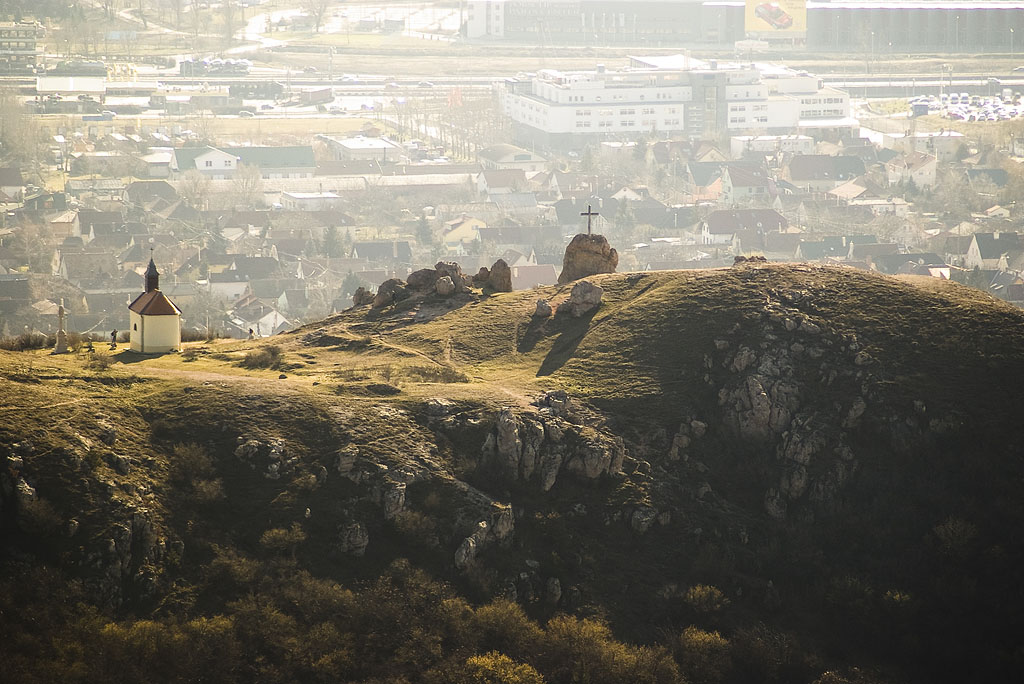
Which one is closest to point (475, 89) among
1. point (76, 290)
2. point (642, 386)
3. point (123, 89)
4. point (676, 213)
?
point (123, 89)

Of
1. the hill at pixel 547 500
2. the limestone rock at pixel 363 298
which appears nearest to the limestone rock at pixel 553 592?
the hill at pixel 547 500

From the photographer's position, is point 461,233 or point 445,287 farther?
point 461,233

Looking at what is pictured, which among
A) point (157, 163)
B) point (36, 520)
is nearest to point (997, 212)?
point (157, 163)

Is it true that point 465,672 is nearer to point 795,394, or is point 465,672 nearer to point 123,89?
point 795,394

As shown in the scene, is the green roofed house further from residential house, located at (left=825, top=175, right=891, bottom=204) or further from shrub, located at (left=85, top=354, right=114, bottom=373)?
shrub, located at (left=85, top=354, right=114, bottom=373)

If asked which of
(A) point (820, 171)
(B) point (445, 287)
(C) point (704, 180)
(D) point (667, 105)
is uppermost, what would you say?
(D) point (667, 105)

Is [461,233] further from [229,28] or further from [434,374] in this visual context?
[229,28]
